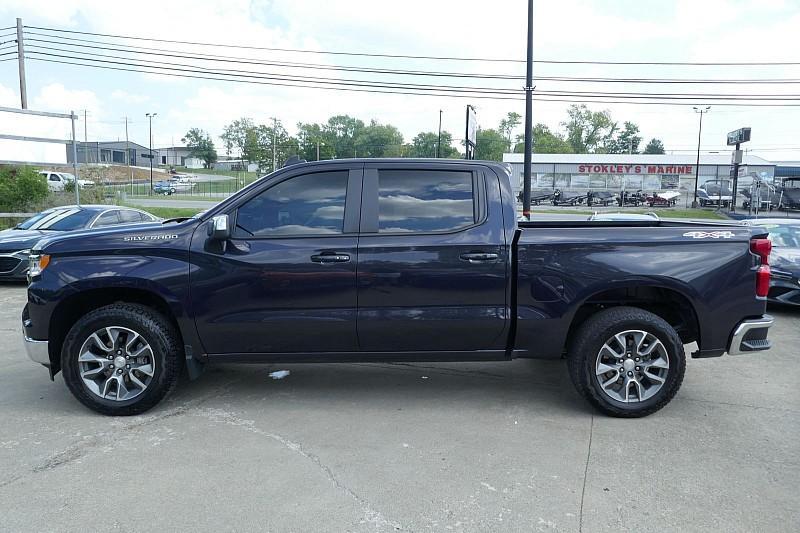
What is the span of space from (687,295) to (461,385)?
208 centimetres

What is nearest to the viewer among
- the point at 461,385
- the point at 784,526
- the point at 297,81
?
the point at 784,526

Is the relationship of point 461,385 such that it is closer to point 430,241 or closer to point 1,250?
point 430,241

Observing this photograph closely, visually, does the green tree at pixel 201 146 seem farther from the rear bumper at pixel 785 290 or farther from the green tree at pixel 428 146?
the rear bumper at pixel 785 290

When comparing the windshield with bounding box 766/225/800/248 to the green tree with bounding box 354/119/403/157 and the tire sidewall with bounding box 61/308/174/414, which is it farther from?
the green tree with bounding box 354/119/403/157

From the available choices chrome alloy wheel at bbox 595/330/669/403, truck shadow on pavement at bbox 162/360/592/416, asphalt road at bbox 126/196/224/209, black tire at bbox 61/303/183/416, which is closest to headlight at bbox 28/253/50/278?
black tire at bbox 61/303/183/416

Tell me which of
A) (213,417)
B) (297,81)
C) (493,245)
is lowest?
(213,417)

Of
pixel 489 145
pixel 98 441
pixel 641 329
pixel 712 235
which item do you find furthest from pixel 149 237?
pixel 489 145

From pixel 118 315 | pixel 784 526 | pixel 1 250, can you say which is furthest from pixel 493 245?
pixel 1 250

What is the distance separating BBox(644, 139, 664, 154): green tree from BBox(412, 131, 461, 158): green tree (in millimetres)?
60004

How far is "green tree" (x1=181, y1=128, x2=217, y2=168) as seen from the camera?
118938 mm

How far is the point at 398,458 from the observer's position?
13.3 feet

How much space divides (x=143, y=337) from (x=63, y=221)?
8260 mm

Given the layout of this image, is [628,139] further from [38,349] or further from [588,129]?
[38,349]

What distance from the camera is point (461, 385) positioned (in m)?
5.66
